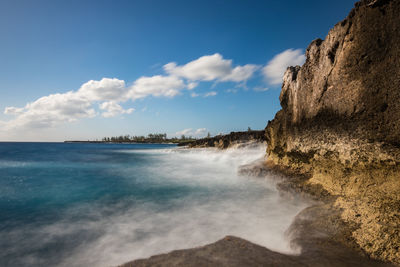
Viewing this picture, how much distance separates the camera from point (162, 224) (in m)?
5.19

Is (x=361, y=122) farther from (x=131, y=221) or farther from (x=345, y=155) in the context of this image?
(x=131, y=221)

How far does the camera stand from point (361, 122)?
511 centimetres

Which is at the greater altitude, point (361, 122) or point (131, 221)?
point (361, 122)

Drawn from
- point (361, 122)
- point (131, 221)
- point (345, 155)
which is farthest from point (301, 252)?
point (131, 221)

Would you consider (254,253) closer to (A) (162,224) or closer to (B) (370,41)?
(A) (162,224)

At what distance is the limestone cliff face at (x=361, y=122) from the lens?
143 inches

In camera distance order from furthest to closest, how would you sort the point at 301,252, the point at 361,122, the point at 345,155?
1. the point at 345,155
2. the point at 361,122
3. the point at 301,252

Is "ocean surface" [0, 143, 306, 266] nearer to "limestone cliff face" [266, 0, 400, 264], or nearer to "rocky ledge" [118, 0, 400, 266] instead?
"rocky ledge" [118, 0, 400, 266]

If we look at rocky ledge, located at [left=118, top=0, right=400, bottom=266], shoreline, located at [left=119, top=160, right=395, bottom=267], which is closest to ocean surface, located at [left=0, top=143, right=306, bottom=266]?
shoreline, located at [left=119, top=160, right=395, bottom=267]

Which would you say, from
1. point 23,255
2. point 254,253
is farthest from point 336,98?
point 23,255

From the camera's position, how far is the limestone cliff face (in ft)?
11.9

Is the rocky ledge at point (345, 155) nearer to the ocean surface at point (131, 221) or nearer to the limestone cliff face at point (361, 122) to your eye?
the limestone cliff face at point (361, 122)

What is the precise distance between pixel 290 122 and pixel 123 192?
27.5ft

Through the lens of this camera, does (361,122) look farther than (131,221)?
No
